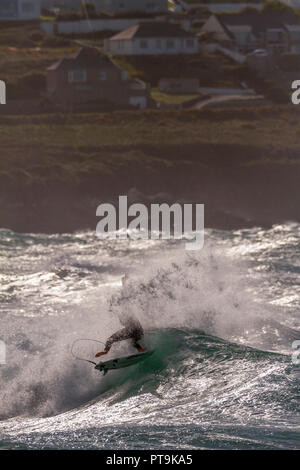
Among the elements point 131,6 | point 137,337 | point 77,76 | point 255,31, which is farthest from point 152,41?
point 137,337

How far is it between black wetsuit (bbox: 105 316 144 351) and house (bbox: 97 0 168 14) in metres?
70.1

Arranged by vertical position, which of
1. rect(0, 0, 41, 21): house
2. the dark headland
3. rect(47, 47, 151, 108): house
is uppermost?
rect(0, 0, 41, 21): house

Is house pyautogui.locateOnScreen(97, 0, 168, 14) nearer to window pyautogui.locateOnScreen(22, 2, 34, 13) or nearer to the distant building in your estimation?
the distant building

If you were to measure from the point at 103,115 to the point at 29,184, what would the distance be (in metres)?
13.6

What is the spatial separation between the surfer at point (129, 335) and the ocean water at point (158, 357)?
0.28 meters

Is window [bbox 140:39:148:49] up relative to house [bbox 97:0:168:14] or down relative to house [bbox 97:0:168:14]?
down

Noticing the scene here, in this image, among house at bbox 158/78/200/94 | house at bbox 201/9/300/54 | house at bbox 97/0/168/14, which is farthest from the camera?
house at bbox 97/0/168/14

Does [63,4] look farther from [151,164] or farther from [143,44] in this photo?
[151,164]

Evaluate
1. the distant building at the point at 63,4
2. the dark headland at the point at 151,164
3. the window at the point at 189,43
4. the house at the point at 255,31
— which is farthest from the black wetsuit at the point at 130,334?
the distant building at the point at 63,4

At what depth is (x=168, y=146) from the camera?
223ft

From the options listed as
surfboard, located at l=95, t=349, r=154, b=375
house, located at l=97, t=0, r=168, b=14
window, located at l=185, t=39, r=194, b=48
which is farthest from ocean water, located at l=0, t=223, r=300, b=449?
house, located at l=97, t=0, r=168, b=14

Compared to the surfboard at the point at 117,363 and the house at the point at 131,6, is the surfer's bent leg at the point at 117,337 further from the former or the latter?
the house at the point at 131,6

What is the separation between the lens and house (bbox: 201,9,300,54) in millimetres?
85625
